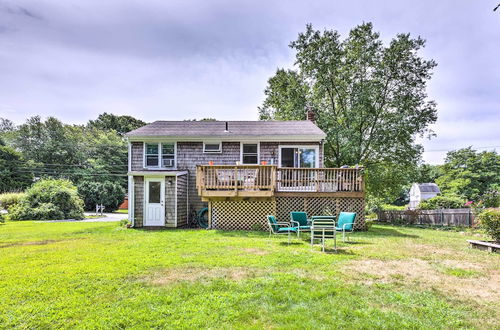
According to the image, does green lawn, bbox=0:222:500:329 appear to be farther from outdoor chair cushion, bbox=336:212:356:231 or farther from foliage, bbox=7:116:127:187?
foliage, bbox=7:116:127:187

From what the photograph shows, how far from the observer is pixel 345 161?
20016 mm

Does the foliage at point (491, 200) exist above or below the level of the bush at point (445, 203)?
above

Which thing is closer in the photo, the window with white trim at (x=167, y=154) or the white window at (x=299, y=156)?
the white window at (x=299, y=156)

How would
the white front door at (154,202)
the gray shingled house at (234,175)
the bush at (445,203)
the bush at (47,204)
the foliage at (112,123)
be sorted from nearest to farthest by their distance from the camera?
the gray shingled house at (234,175) → the white front door at (154,202) → the bush at (47,204) → the bush at (445,203) → the foliage at (112,123)

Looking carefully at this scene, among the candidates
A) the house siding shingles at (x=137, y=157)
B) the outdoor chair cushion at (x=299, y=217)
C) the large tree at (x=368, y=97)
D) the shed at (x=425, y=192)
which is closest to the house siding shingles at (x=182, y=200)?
the house siding shingles at (x=137, y=157)

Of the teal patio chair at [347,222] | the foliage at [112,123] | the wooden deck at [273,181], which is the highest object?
the foliage at [112,123]

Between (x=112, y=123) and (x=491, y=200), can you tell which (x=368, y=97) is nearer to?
(x=491, y=200)

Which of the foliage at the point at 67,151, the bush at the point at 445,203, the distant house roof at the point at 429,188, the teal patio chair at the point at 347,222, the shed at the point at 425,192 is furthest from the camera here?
the distant house roof at the point at 429,188

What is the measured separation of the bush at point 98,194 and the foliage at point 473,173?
37.5 meters

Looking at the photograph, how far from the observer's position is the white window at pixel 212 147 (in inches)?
566

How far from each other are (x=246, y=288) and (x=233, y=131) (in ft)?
35.4

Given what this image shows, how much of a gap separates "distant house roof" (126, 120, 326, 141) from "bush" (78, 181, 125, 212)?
16915 mm

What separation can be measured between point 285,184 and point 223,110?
56.0 ft

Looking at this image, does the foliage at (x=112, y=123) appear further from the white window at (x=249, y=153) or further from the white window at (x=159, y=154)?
the white window at (x=249, y=153)
